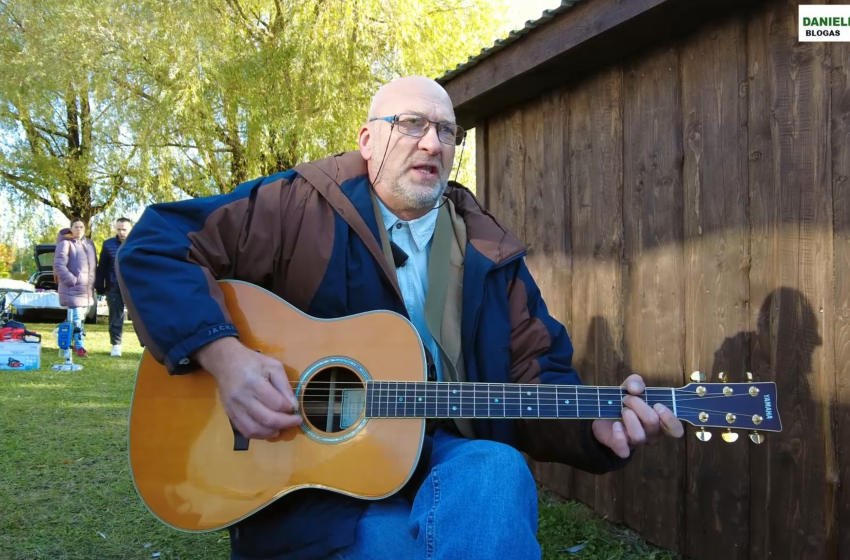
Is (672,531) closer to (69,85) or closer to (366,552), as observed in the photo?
(366,552)

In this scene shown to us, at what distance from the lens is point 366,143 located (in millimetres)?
2506

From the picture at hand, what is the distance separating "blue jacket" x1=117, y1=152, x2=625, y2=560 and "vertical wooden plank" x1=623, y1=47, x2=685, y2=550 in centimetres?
99

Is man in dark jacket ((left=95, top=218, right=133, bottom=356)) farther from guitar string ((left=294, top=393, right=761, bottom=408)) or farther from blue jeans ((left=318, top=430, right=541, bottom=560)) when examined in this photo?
blue jeans ((left=318, top=430, right=541, bottom=560))

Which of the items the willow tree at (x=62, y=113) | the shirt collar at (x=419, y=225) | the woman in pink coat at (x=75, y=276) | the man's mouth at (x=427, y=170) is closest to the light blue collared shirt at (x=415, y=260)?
the shirt collar at (x=419, y=225)

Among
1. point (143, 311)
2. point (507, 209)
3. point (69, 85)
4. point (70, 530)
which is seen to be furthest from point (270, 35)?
point (143, 311)

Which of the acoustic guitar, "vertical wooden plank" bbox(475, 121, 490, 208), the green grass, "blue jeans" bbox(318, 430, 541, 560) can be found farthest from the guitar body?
"vertical wooden plank" bbox(475, 121, 490, 208)

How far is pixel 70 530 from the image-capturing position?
10.4 feet

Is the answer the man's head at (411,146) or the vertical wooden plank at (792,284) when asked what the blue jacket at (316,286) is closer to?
the man's head at (411,146)

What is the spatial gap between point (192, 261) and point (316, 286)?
0.40m

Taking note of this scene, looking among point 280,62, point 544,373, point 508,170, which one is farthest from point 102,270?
point 544,373

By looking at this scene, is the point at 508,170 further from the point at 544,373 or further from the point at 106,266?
the point at 106,266

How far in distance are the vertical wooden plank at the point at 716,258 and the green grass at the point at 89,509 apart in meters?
0.38

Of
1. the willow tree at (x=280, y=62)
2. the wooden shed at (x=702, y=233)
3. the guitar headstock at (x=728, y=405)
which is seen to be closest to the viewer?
the guitar headstock at (x=728, y=405)

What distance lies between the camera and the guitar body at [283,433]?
5.95ft
